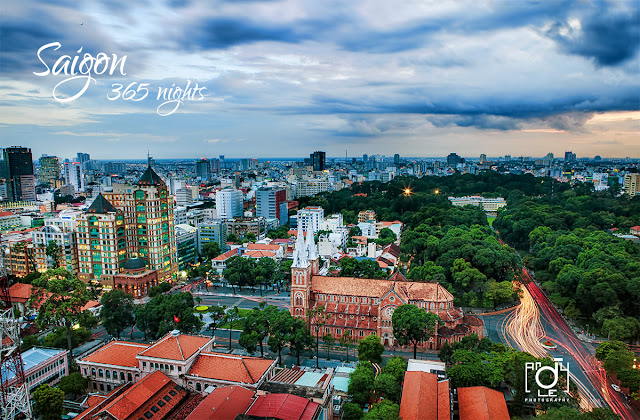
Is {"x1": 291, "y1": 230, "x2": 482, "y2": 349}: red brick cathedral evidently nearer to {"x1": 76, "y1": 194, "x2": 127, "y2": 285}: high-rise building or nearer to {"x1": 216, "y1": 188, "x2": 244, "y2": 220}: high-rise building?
{"x1": 76, "y1": 194, "x2": 127, "y2": 285}: high-rise building

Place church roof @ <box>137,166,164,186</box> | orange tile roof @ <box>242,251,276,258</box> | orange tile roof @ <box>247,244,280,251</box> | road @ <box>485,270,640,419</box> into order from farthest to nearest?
orange tile roof @ <box>247,244,280,251</box>
orange tile roof @ <box>242,251,276,258</box>
church roof @ <box>137,166,164,186</box>
road @ <box>485,270,640,419</box>

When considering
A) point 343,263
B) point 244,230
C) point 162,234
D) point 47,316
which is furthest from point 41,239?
point 343,263

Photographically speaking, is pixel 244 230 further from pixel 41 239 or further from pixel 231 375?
pixel 231 375

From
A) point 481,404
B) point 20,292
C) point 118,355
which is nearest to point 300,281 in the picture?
point 118,355

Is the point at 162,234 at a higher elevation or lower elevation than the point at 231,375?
higher

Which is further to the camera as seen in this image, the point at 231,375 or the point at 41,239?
the point at 41,239

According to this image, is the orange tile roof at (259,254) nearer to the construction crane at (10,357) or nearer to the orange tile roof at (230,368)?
the orange tile roof at (230,368)

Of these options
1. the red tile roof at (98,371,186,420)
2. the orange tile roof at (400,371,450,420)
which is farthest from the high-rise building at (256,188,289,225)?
the orange tile roof at (400,371,450,420)
